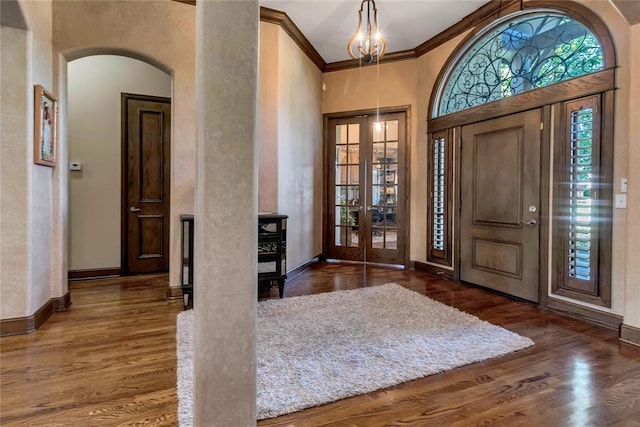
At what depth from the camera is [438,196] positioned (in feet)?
16.5

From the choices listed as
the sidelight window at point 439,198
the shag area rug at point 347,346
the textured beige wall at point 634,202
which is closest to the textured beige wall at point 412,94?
the sidelight window at point 439,198

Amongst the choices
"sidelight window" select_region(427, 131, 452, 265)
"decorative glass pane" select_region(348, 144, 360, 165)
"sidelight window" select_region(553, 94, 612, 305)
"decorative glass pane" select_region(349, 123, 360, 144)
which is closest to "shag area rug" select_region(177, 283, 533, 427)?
"sidelight window" select_region(553, 94, 612, 305)

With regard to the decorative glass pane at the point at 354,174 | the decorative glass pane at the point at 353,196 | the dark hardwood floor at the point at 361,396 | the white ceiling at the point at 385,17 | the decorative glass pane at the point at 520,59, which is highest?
the white ceiling at the point at 385,17

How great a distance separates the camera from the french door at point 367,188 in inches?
220

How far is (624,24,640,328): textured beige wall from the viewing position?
8.75 feet

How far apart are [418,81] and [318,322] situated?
13.3 ft

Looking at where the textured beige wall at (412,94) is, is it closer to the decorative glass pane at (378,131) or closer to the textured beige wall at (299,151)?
the decorative glass pane at (378,131)

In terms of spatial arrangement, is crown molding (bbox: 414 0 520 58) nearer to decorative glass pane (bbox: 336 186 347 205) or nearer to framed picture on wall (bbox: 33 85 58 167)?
decorative glass pane (bbox: 336 186 347 205)

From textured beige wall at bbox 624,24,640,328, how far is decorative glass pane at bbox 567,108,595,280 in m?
0.40

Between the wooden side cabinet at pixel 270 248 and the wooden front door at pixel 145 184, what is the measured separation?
216 centimetres

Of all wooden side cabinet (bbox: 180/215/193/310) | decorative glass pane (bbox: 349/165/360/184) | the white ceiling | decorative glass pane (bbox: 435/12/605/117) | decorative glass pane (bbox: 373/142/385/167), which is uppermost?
the white ceiling

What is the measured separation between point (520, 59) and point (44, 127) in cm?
481

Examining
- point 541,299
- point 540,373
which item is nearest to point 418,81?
point 541,299

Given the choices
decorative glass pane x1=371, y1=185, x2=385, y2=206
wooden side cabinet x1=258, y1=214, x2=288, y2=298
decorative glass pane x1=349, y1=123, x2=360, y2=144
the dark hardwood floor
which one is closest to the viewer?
the dark hardwood floor
